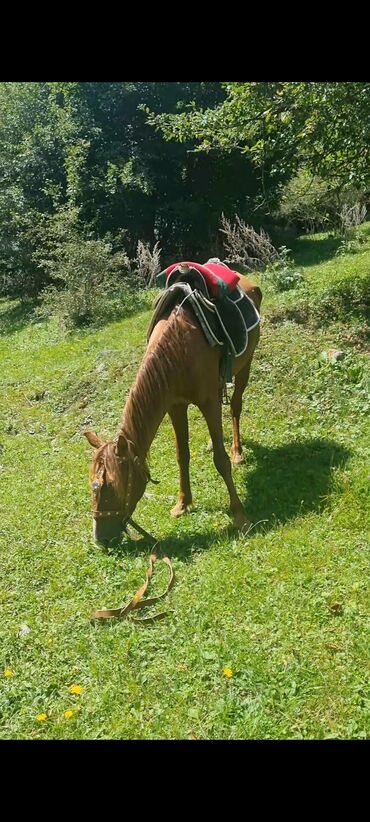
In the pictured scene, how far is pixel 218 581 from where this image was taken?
3.95 metres

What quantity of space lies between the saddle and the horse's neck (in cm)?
57

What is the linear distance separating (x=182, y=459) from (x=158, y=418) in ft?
2.94

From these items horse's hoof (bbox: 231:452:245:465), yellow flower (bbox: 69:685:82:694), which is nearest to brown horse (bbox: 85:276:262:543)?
horse's hoof (bbox: 231:452:245:465)

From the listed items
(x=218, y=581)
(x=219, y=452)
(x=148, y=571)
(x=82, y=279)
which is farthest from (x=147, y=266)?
(x=218, y=581)

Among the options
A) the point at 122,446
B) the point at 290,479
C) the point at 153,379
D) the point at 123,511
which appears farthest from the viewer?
the point at 290,479

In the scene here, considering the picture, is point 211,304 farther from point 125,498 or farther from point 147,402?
point 125,498

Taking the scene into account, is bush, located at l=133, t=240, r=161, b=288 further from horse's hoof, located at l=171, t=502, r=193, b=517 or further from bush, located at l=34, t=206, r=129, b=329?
horse's hoof, located at l=171, t=502, r=193, b=517

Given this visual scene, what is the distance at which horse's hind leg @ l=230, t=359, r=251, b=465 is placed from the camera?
597 centimetres

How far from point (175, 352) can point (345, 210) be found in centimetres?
1305

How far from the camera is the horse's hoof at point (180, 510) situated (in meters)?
5.11

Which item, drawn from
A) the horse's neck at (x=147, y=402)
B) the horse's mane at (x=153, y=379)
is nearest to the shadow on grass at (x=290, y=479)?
the horse's neck at (x=147, y=402)

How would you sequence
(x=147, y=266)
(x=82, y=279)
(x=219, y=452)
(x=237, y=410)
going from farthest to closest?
1. (x=147, y=266)
2. (x=82, y=279)
3. (x=237, y=410)
4. (x=219, y=452)

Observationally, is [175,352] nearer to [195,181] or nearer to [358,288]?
[358,288]
